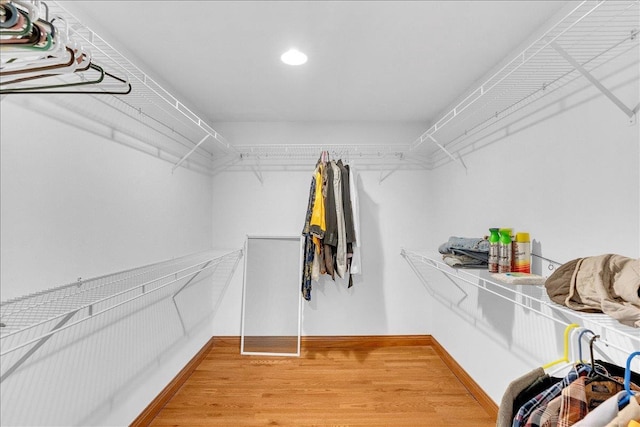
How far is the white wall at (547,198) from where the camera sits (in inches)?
46.6

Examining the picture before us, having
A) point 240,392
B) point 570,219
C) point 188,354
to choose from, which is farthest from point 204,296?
point 570,219

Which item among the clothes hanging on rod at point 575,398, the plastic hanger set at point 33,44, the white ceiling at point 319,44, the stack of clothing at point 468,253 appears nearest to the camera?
the plastic hanger set at point 33,44

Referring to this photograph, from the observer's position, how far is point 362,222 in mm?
3113

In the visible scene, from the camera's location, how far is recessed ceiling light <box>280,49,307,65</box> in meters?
1.79

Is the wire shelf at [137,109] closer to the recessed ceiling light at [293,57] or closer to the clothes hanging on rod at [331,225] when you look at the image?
the recessed ceiling light at [293,57]

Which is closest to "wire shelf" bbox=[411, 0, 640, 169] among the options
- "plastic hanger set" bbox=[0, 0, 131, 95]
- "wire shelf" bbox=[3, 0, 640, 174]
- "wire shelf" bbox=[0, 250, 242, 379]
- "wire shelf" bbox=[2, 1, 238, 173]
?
"wire shelf" bbox=[3, 0, 640, 174]

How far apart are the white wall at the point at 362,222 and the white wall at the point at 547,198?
0.58m

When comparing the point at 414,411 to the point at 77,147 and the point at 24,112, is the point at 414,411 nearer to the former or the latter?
the point at 77,147

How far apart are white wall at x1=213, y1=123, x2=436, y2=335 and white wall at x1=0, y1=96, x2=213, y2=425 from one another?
806 millimetres

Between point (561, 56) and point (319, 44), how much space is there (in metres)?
1.10

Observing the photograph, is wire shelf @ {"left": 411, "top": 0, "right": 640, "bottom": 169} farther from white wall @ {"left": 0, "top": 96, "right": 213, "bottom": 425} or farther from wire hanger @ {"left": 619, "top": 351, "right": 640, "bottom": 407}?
white wall @ {"left": 0, "top": 96, "right": 213, "bottom": 425}

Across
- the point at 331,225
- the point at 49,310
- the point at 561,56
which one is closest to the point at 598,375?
the point at 561,56

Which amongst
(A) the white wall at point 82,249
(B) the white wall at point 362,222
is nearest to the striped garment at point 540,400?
(A) the white wall at point 82,249

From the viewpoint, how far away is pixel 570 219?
142 centimetres
